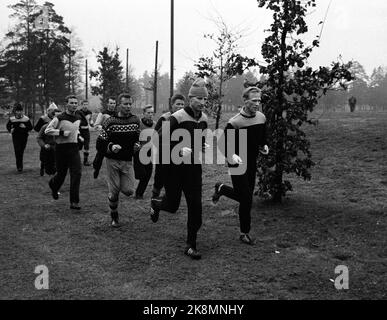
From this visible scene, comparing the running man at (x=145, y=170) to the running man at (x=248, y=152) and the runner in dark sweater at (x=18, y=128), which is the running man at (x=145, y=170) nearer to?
the running man at (x=248, y=152)

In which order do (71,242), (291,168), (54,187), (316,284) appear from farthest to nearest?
(54,187) < (291,168) < (71,242) < (316,284)

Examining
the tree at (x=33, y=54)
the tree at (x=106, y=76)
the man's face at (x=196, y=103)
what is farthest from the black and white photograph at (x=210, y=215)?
the tree at (x=33, y=54)

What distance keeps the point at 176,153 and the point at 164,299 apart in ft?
6.39

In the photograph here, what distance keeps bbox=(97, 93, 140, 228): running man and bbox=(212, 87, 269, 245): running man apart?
168 cm

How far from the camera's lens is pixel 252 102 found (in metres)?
6.20

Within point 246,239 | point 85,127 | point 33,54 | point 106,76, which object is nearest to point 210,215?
point 246,239

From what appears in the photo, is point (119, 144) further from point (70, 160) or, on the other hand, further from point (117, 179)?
point (70, 160)

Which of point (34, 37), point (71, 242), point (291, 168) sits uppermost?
point (34, 37)

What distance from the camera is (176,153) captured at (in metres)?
5.61

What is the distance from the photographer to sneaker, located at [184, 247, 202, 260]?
556 cm

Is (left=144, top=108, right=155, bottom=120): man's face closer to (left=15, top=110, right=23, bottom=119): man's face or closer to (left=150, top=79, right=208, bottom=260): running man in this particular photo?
(left=150, top=79, right=208, bottom=260): running man

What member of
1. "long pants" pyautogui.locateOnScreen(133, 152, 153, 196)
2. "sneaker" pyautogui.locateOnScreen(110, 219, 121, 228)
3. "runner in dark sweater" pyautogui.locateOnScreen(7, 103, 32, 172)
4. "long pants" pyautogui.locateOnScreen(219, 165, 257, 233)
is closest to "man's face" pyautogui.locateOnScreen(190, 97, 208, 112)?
"long pants" pyautogui.locateOnScreen(219, 165, 257, 233)
